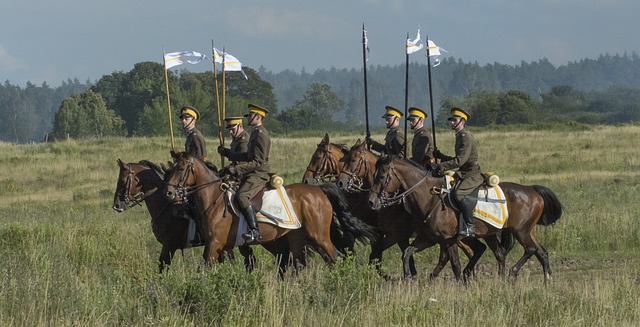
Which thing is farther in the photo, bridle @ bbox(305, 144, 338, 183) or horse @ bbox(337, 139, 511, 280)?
bridle @ bbox(305, 144, 338, 183)

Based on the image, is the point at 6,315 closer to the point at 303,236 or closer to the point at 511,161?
the point at 303,236

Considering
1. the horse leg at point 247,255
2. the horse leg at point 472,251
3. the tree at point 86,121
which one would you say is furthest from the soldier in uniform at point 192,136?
the tree at point 86,121

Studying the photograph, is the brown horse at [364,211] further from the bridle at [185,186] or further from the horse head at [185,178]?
the bridle at [185,186]

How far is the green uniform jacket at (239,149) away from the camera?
14422 mm

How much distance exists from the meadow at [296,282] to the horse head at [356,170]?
111cm

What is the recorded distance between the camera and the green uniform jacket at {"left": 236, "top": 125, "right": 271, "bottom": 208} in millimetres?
13797

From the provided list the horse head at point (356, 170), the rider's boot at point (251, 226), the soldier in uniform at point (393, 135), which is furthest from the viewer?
the soldier in uniform at point (393, 135)

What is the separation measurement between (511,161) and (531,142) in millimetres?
8828

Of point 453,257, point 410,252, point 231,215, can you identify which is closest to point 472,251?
point 453,257

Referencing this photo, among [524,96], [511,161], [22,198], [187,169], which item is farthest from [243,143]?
[524,96]

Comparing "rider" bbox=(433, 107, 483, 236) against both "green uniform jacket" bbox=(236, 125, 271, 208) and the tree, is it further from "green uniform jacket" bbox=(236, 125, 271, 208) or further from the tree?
the tree

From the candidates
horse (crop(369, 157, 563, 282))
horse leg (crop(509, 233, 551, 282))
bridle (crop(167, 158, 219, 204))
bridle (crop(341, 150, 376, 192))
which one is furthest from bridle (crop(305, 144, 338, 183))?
horse leg (crop(509, 233, 551, 282))

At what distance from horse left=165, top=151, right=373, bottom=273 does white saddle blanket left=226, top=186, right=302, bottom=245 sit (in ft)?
0.22

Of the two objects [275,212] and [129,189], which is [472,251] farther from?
[129,189]
